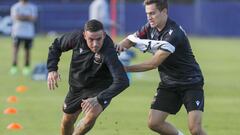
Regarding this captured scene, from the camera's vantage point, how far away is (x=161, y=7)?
33.7 ft

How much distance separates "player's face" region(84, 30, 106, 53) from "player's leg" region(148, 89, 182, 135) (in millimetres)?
1271

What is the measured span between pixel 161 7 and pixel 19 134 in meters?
3.49

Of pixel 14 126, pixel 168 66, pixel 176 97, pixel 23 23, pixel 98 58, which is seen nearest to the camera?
pixel 98 58

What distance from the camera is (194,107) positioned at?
34.2 ft

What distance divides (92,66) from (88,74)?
152mm

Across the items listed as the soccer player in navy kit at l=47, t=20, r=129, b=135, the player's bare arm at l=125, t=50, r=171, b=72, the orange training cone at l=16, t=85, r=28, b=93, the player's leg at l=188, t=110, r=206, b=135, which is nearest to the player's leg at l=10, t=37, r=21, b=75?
the orange training cone at l=16, t=85, r=28, b=93

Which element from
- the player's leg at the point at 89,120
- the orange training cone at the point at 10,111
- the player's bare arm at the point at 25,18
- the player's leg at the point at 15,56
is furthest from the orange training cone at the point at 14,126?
the player's bare arm at the point at 25,18

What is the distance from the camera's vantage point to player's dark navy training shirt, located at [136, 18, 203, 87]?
1044 centimetres

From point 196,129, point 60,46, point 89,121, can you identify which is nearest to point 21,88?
point 60,46

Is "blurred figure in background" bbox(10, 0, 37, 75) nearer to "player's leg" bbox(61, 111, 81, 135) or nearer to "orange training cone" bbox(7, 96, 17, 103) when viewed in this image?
"orange training cone" bbox(7, 96, 17, 103)

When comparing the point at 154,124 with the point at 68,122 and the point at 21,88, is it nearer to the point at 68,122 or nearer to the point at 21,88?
the point at 68,122

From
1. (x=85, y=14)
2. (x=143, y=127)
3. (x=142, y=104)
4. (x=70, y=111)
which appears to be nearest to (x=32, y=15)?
(x=142, y=104)

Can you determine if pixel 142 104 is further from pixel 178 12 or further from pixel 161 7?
pixel 178 12

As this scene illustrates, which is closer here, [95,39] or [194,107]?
[95,39]
